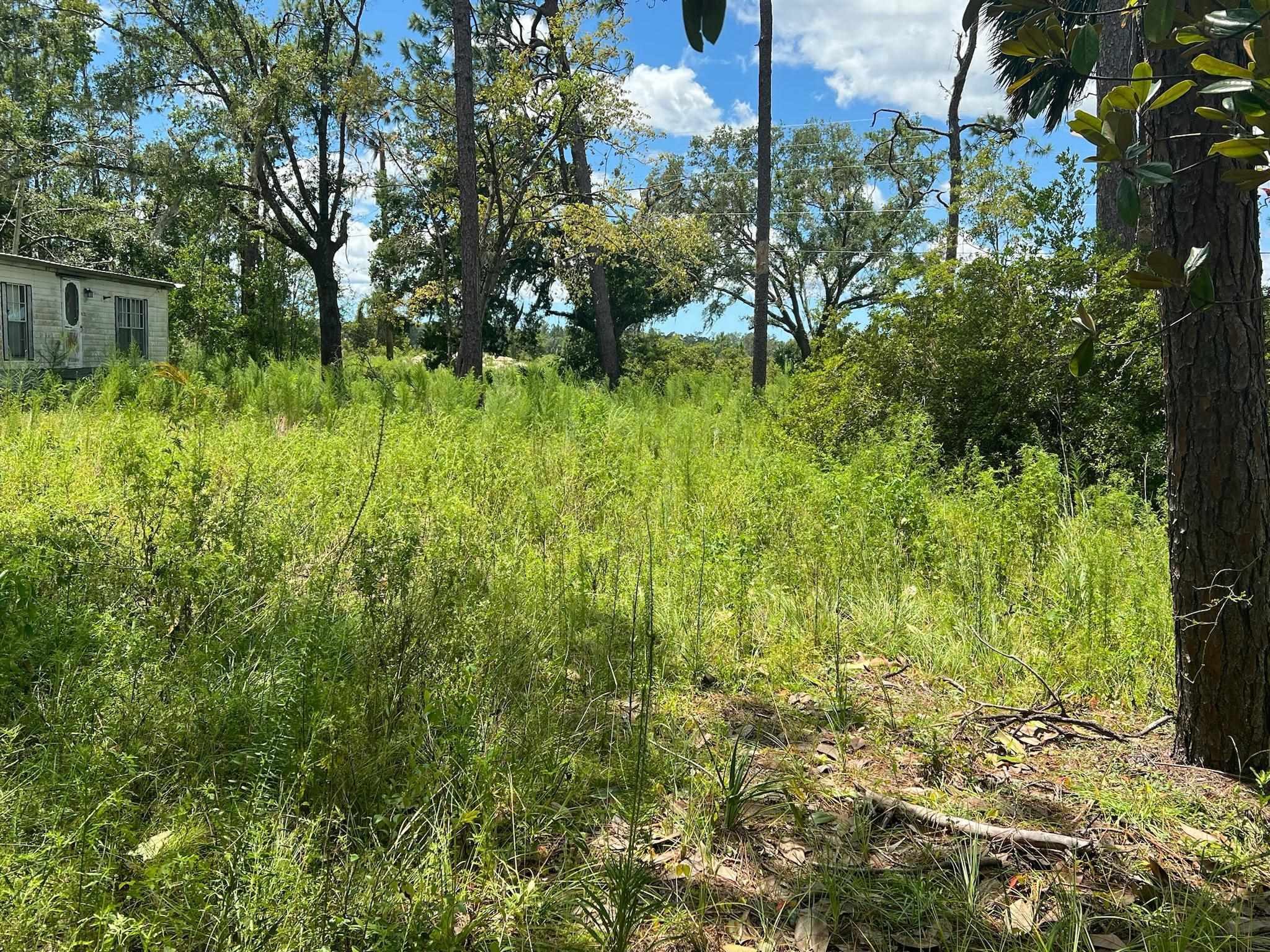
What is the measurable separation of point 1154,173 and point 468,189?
1265 centimetres

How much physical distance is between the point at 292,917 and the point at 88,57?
2504 centimetres

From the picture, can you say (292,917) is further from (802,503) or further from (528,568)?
(802,503)

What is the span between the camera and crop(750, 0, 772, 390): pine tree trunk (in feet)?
47.2

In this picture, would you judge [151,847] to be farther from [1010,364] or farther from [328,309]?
[328,309]

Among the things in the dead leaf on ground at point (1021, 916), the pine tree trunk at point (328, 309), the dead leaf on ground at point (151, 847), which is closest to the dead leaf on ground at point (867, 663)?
the dead leaf on ground at point (1021, 916)

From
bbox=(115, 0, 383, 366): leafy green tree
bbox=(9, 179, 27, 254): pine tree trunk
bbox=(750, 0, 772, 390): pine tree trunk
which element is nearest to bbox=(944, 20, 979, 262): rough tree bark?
bbox=(750, 0, 772, 390): pine tree trunk

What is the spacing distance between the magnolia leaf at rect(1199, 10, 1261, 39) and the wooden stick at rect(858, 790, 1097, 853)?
2008 mm

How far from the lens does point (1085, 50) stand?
4.31 feet

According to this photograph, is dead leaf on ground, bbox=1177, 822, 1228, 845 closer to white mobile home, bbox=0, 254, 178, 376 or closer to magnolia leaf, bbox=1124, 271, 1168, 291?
magnolia leaf, bbox=1124, 271, 1168, 291

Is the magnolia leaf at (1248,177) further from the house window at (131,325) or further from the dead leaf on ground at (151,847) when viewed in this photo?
the house window at (131,325)

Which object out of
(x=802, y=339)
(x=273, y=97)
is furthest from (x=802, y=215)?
(x=273, y=97)

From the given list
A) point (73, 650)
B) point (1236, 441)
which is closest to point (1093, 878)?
point (1236, 441)

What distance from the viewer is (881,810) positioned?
246cm

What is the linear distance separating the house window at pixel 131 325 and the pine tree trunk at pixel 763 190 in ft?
42.9
